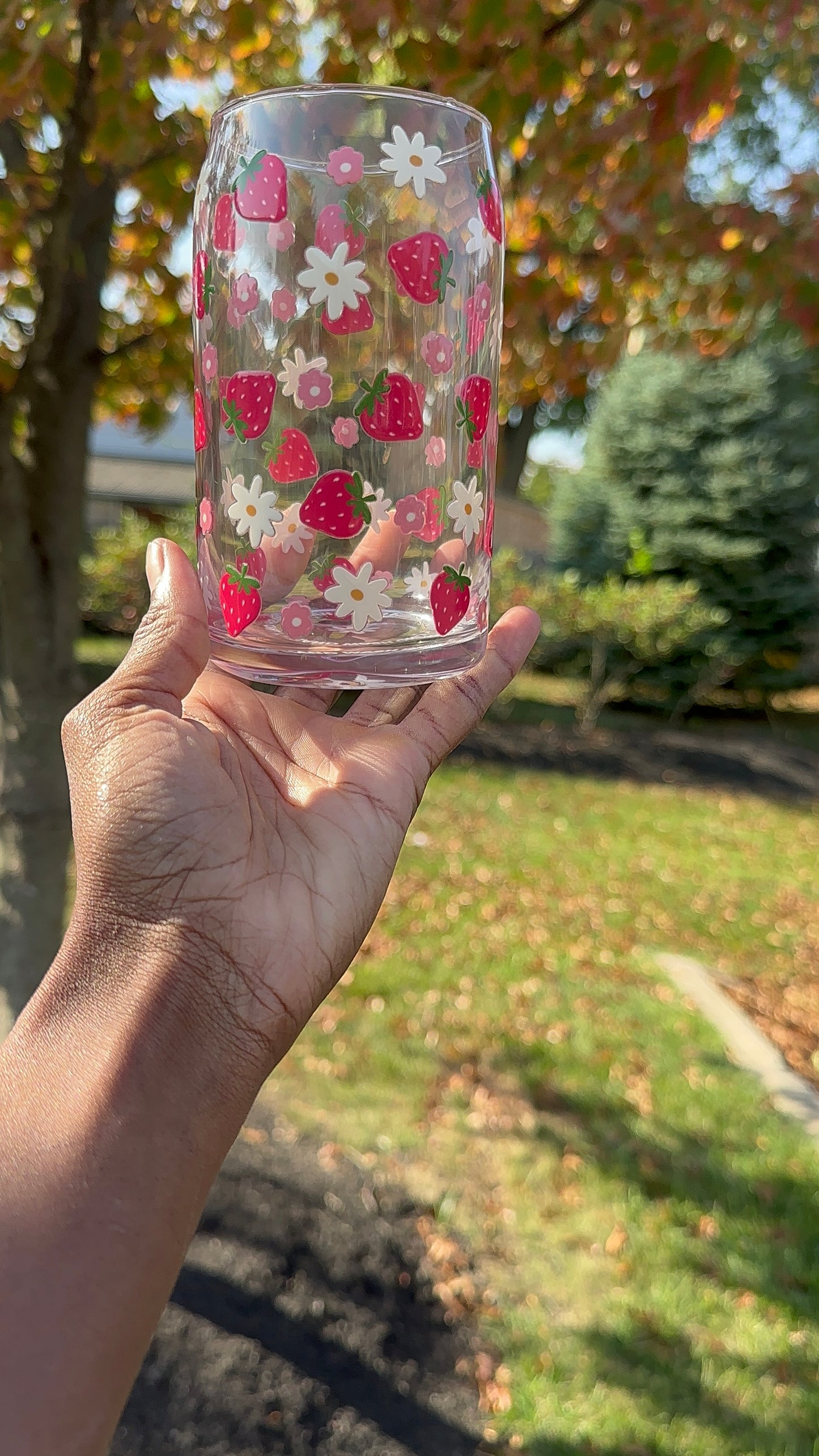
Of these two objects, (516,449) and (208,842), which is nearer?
(208,842)

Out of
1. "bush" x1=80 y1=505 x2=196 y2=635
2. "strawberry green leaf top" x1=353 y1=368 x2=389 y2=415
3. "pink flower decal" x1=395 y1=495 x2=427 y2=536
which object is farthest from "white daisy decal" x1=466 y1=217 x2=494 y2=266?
"bush" x1=80 y1=505 x2=196 y2=635

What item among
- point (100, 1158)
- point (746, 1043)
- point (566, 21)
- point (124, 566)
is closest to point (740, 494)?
point (124, 566)

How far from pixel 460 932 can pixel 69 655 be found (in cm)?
352

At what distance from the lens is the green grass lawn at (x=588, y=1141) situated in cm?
279

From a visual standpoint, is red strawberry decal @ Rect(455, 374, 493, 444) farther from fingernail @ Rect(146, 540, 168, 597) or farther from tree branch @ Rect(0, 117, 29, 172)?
tree branch @ Rect(0, 117, 29, 172)

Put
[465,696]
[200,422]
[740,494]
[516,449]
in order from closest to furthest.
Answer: [200,422] < [465,696] < [740,494] < [516,449]

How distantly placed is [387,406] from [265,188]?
1.00 feet

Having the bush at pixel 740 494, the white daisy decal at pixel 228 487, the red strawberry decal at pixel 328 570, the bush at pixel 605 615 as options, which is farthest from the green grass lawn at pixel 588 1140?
the bush at pixel 740 494

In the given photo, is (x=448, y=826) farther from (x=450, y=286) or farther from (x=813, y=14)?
(x=450, y=286)

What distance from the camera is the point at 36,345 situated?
239 centimetres

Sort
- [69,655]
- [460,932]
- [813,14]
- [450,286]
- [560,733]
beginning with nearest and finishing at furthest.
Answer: [450,286] < [69,655] < [813,14] < [460,932] < [560,733]

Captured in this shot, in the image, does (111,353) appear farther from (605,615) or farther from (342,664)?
(605,615)

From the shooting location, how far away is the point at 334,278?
1231 mm

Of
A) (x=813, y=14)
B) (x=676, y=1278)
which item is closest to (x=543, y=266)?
(x=813, y=14)
